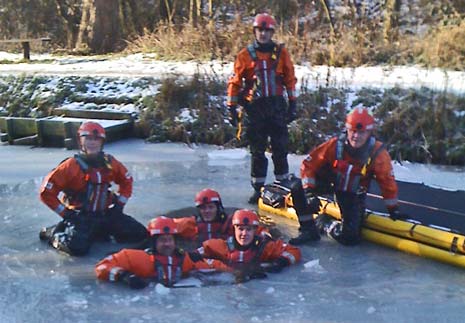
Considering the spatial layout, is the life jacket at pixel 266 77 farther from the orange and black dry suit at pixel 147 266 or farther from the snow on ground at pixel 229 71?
the snow on ground at pixel 229 71

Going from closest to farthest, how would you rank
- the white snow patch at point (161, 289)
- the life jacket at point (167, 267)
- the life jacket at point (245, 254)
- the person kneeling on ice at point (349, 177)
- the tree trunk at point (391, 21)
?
the white snow patch at point (161, 289) < the life jacket at point (167, 267) < the life jacket at point (245, 254) < the person kneeling on ice at point (349, 177) < the tree trunk at point (391, 21)

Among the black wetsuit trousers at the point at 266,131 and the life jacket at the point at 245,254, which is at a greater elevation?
the black wetsuit trousers at the point at 266,131

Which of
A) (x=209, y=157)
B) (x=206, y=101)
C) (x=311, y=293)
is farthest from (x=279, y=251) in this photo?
(x=206, y=101)

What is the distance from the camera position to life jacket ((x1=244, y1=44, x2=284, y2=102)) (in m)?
6.76

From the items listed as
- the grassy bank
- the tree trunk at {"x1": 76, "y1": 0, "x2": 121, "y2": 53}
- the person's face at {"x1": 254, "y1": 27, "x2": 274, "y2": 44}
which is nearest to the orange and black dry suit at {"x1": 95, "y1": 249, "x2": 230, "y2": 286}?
the person's face at {"x1": 254, "y1": 27, "x2": 274, "y2": 44}

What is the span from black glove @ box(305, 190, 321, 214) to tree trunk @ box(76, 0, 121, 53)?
48.0ft

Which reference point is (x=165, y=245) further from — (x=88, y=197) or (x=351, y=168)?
(x=351, y=168)

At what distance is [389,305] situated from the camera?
14.7 ft

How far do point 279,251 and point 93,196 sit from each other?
170 centimetres

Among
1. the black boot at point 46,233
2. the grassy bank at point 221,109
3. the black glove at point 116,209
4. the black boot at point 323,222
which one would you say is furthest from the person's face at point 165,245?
the grassy bank at point 221,109

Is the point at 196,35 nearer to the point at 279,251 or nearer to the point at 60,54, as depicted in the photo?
the point at 60,54

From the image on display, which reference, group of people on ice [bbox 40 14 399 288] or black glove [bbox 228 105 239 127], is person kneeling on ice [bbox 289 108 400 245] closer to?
group of people on ice [bbox 40 14 399 288]

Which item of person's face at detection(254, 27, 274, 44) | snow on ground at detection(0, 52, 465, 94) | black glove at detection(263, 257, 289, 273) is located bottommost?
black glove at detection(263, 257, 289, 273)

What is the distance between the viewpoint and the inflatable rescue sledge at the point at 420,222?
5.23 metres
